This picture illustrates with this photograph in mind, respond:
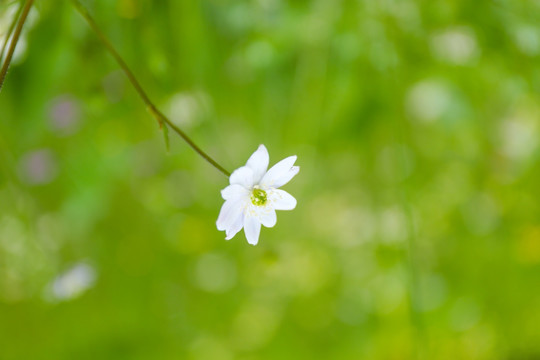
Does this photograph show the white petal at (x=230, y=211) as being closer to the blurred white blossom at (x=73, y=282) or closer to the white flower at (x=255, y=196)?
the white flower at (x=255, y=196)

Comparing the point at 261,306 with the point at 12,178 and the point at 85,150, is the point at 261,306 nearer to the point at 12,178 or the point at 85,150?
the point at 85,150

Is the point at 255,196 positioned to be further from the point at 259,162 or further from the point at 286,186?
the point at 286,186

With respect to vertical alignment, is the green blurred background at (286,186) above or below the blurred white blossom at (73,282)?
above

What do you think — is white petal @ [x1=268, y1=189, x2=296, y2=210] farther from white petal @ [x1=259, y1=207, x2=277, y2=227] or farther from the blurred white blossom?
the blurred white blossom

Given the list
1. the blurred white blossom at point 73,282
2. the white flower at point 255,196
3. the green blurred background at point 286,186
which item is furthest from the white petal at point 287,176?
the blurred white blossom at point 73,282

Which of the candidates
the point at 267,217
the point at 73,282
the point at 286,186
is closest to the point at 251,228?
the point at 267,217

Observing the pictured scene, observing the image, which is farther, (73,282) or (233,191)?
(73,282)
